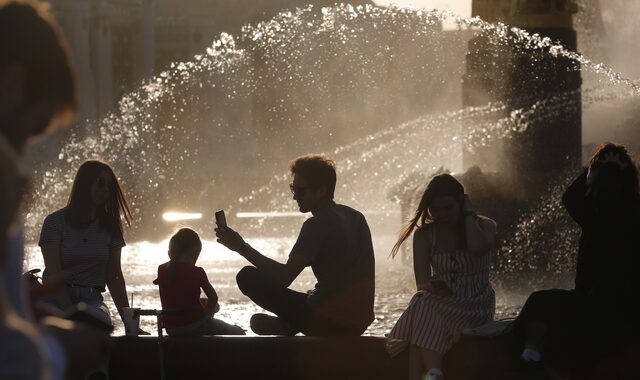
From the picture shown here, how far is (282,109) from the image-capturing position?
289 ft

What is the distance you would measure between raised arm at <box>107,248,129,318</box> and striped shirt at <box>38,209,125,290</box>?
0.06m

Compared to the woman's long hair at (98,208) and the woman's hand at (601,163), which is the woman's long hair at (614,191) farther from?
the woman's long hair at (98,208)

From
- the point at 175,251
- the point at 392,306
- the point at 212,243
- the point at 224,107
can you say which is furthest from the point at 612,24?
the point at 224,107

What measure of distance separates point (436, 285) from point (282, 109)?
269ft

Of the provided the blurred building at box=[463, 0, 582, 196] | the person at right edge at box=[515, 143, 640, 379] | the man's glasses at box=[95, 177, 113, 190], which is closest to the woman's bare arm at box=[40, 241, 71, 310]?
the man's glasses at box=[95, 177, 113, 190]

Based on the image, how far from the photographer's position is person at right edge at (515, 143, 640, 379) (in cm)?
575

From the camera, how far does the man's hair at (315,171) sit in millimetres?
6590

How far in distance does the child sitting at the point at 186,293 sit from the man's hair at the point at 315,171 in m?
0.56

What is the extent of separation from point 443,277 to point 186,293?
1097 millimetres

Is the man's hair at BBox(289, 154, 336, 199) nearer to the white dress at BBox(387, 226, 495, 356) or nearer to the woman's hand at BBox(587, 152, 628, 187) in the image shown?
the white dress at BBox(387, 226, 495, 356)

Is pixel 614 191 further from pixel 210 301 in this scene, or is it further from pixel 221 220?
pixel 210 301

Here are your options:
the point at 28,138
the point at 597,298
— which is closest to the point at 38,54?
the point at 28,138

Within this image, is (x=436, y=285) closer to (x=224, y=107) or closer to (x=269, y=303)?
(x=269, y=303)

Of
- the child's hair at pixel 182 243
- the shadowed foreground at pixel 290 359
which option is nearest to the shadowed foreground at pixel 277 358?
the shadowed foreground at pixel 290 359
